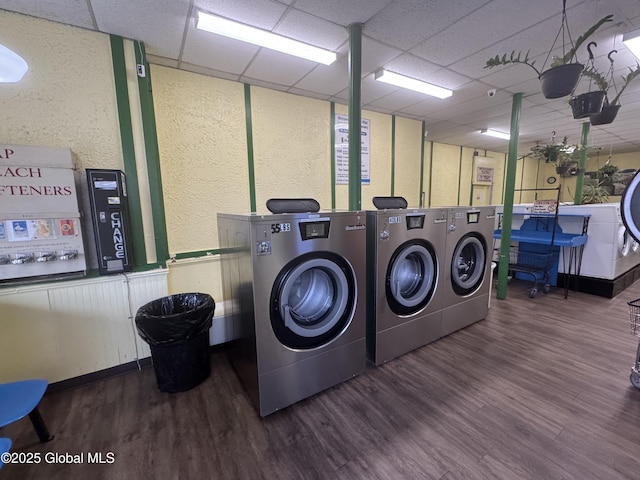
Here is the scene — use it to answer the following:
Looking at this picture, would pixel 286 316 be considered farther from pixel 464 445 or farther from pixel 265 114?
pixel 265 114

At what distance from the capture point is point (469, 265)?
298 cm

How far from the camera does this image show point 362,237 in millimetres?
2025

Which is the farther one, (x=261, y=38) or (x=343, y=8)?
(x=261, y=38)

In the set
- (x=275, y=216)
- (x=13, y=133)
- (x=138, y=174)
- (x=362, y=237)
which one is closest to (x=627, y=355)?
(x=362, y=237)

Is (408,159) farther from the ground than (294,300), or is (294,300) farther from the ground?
(408,159)

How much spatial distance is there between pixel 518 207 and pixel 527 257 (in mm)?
849

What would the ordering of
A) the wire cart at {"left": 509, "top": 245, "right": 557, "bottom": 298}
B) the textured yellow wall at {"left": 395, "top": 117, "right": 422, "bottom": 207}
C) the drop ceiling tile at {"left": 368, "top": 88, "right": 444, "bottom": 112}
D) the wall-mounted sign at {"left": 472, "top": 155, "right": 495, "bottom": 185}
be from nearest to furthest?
the drop ceiling tile at {"left": 368, "top": 88, "right": 444, "bottom": 112} < the wire cart at {"left": 509, "top": 245, "right": 557, "bottom": 298} < the textured yellow wall at {"left": 395, "top": 117, "right": 422, "bottom": 207} < the wall-mounted sign at {"left": 472, "top": 155, "right": 495, "bottom": 185}

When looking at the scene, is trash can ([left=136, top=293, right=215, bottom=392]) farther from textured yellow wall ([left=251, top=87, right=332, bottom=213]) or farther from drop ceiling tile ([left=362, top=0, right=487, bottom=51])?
drop ceiling tile ([left=362, top=0, right=487, bottom=51])

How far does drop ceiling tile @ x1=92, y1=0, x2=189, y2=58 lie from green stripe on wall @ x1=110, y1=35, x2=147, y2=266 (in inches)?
6.5

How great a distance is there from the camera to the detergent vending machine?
1791mm

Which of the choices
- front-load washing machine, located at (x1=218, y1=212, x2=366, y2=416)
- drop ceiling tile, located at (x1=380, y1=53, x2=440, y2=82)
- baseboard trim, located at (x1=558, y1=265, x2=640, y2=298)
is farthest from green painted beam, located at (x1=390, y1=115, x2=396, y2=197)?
baseboard trim, located at (x1=558, y1=265, x2=640, y2=298)

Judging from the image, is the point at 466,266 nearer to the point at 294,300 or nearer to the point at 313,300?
the point at 313,300

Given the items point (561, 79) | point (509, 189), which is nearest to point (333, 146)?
point (561, 79)

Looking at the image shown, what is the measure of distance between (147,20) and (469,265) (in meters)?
3.64
